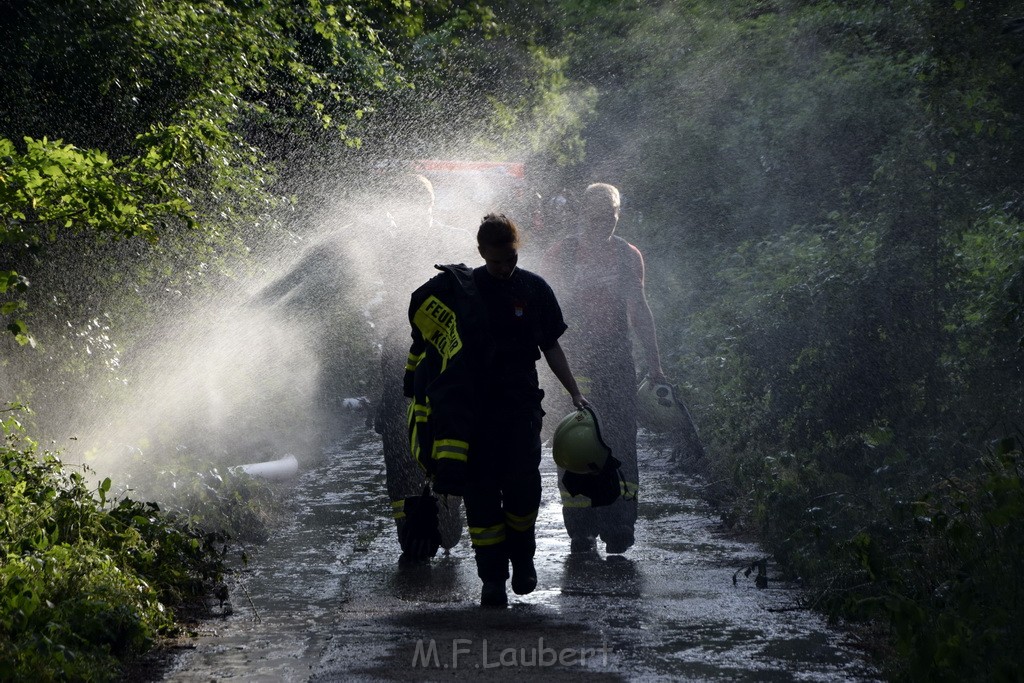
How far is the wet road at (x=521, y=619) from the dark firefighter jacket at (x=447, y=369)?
2.31 feet

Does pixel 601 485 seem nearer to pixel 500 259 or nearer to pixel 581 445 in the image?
pixel 581 445

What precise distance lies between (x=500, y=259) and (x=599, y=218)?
202 centimetres

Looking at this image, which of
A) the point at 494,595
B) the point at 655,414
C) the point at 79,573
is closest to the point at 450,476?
the point at 494,595

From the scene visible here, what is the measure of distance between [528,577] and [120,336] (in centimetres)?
421

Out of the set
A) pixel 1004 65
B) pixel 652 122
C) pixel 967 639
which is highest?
pixel 652 122

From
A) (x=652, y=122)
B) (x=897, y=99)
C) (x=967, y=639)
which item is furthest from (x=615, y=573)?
(x=652, y=122)

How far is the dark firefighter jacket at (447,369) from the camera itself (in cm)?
606

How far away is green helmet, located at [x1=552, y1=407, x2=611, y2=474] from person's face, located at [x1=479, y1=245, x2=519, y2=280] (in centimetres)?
77

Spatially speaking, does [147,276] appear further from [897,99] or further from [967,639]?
[897,99]

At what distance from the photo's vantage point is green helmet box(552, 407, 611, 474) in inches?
253

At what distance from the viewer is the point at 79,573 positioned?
223 inches

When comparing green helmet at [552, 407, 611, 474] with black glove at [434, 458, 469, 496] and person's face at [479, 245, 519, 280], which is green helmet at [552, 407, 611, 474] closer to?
black glove at [434, 458, 469, 496]

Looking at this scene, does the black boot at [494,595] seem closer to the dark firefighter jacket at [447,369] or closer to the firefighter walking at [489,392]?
the firefighter walking at [489,392]

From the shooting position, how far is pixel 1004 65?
8375mm
